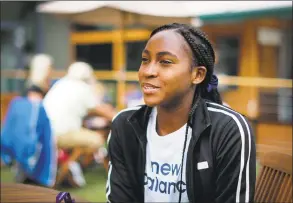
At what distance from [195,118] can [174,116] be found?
89mm

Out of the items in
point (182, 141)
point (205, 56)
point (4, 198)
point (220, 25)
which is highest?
point (220, 25)

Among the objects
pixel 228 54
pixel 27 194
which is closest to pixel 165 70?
pixel 27 194

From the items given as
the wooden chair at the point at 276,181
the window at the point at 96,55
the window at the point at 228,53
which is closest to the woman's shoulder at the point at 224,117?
the wooden chair at the point at 276,181

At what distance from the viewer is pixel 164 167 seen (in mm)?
1968

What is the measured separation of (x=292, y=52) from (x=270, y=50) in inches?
23.3

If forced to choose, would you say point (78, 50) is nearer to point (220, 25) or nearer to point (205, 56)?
point (220, 25)

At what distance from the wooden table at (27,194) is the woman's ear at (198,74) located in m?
0.71

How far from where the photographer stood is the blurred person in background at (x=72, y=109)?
5938 mm

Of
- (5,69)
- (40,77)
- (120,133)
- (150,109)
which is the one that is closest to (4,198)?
(120,133)

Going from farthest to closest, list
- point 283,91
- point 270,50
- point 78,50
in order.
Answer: point 78,50 < point 270,50 < point 283,91

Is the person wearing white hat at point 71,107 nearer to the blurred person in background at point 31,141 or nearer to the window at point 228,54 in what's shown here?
the blurred person in background at point 31,141

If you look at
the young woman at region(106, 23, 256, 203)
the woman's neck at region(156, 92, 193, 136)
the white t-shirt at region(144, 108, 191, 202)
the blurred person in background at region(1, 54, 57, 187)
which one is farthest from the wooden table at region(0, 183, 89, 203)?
the blurred person in background at region(1, 54, 57, 187)

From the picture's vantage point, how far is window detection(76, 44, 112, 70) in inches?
520

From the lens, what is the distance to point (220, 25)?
1162 cm
